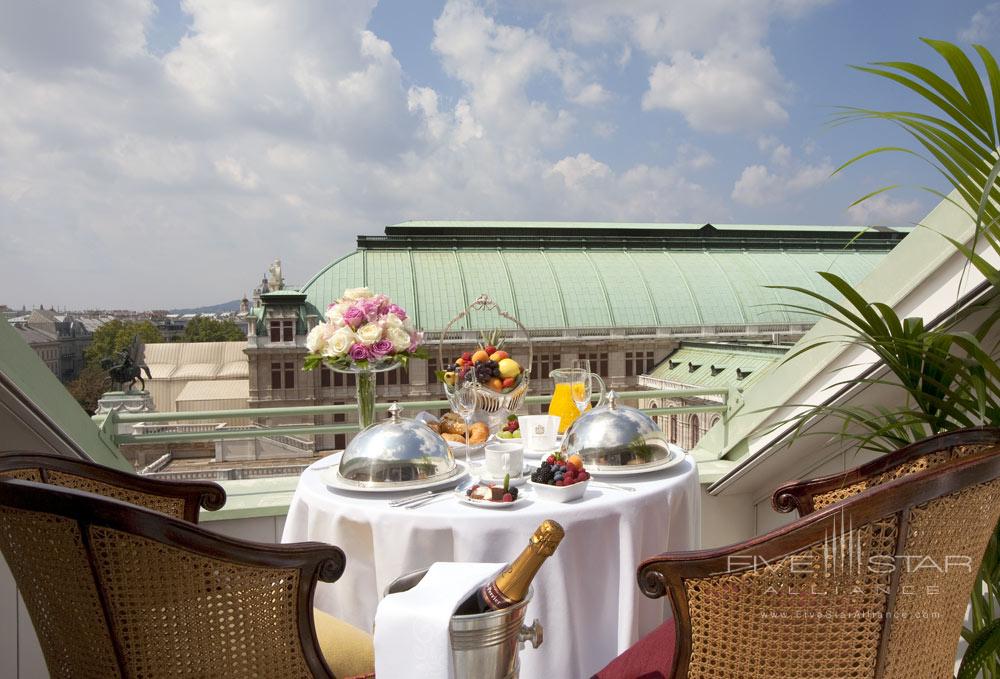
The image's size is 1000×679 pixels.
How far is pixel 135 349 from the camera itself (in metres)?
5.55

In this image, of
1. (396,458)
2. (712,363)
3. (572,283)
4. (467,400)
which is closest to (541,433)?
(467,400)

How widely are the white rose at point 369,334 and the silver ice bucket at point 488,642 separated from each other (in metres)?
1.25

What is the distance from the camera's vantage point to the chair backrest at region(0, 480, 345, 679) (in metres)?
1.07

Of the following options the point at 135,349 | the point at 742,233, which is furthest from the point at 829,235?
the point at 135,349

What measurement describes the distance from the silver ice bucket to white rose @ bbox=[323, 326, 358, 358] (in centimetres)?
126

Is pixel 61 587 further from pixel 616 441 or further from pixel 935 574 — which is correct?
pixel 935 574

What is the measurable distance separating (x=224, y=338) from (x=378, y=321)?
44.6 meters

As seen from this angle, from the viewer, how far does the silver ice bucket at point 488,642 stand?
98 centimetres

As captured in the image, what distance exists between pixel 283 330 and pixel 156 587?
29211 millimetres

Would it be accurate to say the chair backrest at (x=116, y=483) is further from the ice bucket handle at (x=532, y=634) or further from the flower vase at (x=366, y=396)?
the ice bucket handle at (x=532, y=634)

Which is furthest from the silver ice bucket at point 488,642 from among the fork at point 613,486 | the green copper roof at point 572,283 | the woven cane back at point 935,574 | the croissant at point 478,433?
the green copper roof at point 572,283

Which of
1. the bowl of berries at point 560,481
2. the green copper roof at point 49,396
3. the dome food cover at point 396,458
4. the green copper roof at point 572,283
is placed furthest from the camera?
the green copper roof at point 572,283

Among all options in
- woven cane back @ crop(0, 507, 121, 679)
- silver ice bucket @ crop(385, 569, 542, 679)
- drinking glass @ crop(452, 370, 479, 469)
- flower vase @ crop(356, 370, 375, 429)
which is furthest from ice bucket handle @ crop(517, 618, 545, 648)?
flower vase @ crop(356, 370, 375, 429)

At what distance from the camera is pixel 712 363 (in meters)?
22.9
